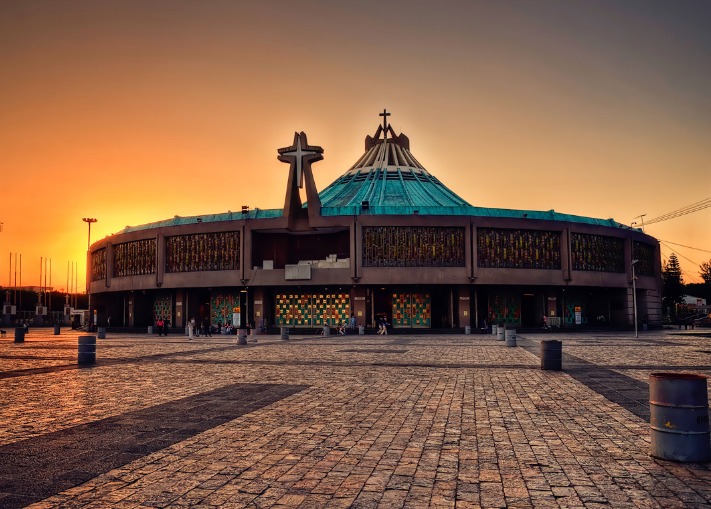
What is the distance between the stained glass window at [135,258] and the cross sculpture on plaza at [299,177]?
16.8 m

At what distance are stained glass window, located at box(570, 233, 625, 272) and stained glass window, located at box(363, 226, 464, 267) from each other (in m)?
12.7

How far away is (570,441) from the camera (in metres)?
8.07

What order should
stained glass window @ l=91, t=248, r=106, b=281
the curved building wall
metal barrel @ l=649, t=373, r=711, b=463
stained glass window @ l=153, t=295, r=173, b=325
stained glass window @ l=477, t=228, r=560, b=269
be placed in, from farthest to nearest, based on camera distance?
stained glass window @ l=91, t=248, r=106, b=281
stained glass window @ l=153, t=295, r=173, b=325
stained glass window @ l=477, t=228, r=560, b=269
the curved building wall
metal barrel @ l=649, t=373, r=711, b=463

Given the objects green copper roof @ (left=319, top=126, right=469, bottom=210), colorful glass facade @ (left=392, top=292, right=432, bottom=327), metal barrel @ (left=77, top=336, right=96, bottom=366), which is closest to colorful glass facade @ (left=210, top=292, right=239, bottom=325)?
green copper roof @ (left=319, top=126, right=469, bottom=210)

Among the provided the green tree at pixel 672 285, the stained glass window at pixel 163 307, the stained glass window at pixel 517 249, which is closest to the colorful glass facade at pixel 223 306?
the stained glass window at pixel 163 307

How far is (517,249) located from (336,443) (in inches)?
2065

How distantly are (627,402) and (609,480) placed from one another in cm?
579

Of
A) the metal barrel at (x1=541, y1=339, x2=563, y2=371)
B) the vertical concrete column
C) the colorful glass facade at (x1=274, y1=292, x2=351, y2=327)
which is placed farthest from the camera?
the colorful glass facade at (x1=274, y1=292, x2=351, y2=327)

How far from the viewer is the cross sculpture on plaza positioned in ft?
189

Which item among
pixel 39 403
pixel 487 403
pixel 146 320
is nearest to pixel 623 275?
pixel 146 320

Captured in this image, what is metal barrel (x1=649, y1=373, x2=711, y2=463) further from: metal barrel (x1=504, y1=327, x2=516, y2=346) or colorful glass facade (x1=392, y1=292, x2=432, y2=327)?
colorful glass facade (x1=392, y1=292, x2=432, y2=327)

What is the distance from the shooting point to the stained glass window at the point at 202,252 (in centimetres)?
6003

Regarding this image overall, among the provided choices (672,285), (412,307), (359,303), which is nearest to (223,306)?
(359,303)

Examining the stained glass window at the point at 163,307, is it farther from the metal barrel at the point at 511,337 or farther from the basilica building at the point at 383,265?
the metal barrel at the point at 511,337
